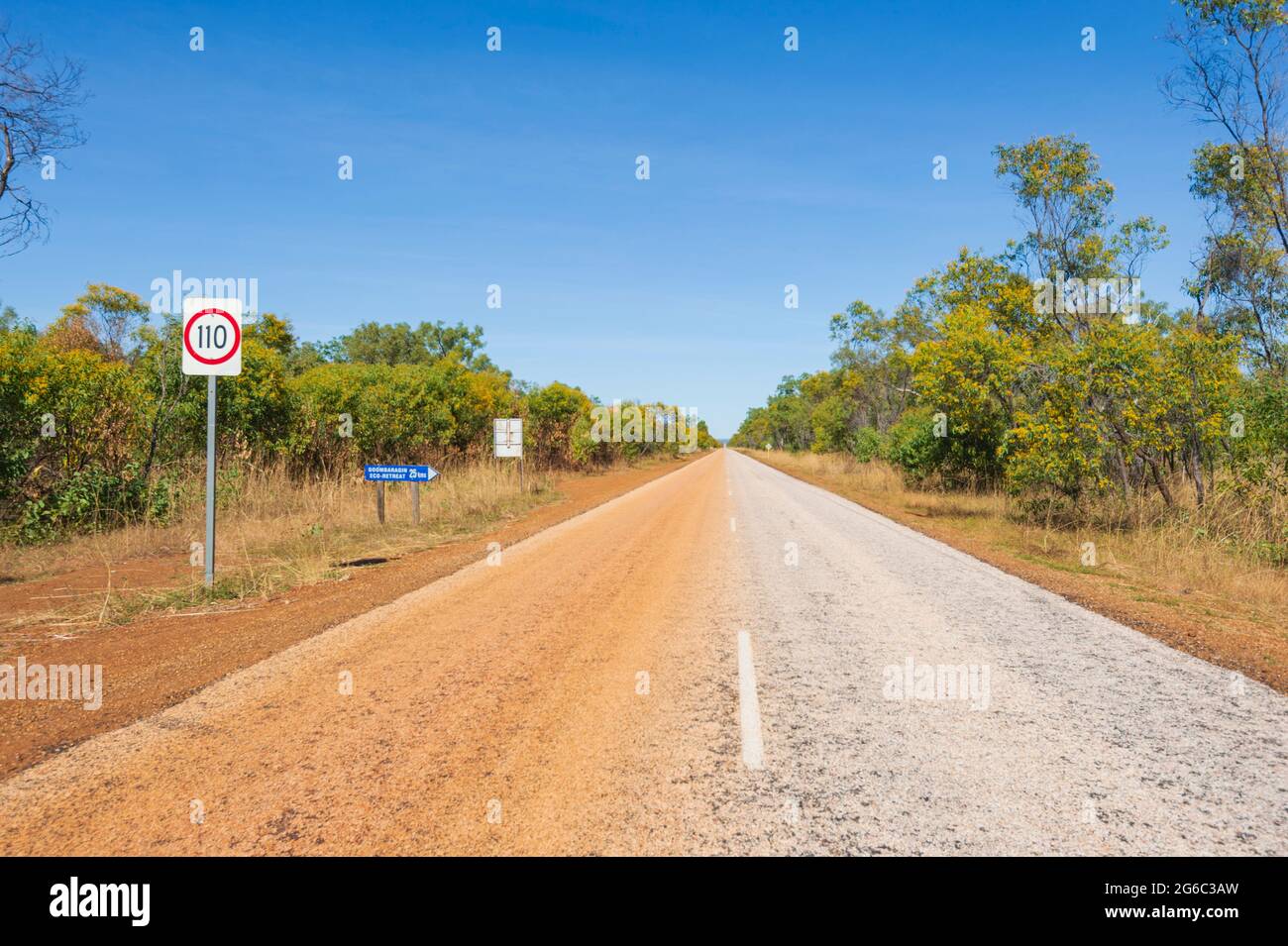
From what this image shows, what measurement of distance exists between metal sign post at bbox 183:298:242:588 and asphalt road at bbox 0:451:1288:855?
2.88 m

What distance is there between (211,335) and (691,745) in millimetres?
7314

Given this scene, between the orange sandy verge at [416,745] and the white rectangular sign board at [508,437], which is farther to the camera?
the white rectangular sign board at [508,437]

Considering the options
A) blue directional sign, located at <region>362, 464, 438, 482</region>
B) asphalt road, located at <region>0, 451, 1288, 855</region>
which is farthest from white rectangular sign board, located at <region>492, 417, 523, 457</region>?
asphalt road, located at <region>0, 451, 1288, 855</region>

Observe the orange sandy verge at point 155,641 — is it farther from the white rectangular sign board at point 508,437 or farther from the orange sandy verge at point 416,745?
the white rectangular sign board at point 508,437

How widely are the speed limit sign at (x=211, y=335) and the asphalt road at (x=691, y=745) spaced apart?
11.8 feet

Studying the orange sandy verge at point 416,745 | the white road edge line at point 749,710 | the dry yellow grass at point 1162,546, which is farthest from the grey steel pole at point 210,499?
the dry yellow grass at point 1162,546

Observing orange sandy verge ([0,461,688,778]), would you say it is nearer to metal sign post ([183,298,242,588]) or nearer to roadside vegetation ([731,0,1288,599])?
metal sign post ([183,298,242,588])

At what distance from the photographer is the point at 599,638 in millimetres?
5980

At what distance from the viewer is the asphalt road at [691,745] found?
2.93m

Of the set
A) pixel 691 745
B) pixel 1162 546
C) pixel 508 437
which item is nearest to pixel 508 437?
pixel 508 437

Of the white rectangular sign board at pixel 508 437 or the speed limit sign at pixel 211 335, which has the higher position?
the speed limit sign at pixel 211 335

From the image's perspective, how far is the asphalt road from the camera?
9.62 feet

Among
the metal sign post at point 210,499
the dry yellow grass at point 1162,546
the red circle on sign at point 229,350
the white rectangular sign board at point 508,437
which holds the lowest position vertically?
the dry yellow grass at point 1162,546
